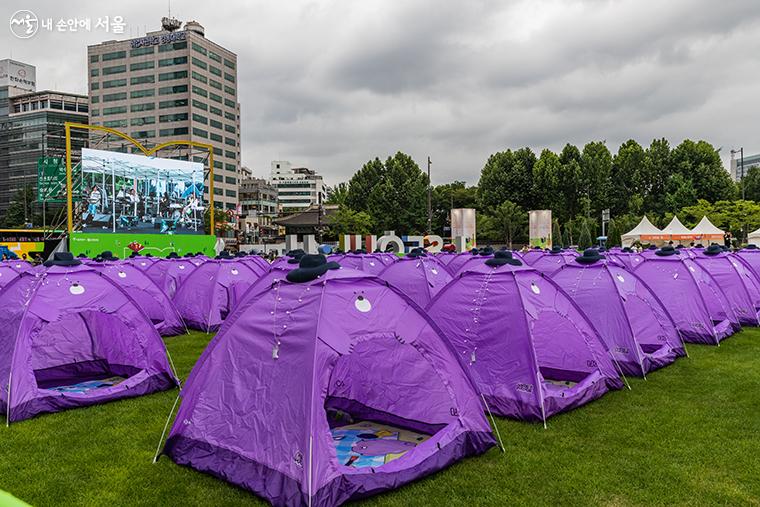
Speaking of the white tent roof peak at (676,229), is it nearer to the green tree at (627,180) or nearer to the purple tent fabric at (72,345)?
the green tree at (627,180)

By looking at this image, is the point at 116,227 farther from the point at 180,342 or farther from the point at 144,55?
the point at 144,55

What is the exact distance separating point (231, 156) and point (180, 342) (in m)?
71.2

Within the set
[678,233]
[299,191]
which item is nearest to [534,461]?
[678,233]

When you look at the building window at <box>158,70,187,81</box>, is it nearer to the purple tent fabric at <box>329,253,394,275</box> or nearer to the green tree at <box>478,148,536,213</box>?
the green tree at <box>478,148,536,213</box>

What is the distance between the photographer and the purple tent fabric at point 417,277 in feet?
36.6

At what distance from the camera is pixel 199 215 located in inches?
1237

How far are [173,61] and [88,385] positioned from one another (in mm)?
72948

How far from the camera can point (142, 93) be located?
238 ft

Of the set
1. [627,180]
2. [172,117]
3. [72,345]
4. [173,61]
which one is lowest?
[72,345]

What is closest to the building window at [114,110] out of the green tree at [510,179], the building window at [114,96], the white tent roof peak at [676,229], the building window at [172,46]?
the building window at [114,96]

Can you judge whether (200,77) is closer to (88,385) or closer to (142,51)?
(142,51)

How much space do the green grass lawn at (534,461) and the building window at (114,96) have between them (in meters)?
77.0

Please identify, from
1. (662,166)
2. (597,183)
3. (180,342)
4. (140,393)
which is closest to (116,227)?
(180,342)

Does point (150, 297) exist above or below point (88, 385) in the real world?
above
